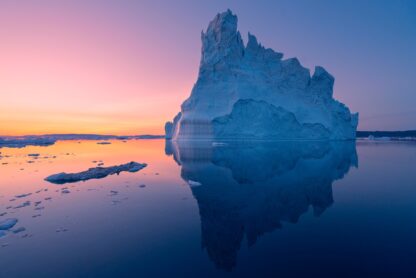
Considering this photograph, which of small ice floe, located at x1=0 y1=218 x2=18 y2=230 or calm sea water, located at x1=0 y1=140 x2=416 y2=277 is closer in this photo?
calm sea water, located at x1=0 y1=140 x2=416 y2=277

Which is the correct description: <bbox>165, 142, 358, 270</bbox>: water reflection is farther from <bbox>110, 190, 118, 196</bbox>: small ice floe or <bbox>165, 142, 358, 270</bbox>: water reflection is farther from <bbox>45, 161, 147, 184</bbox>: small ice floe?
<bbox>45, 161, 147, 184</bbox>: small ice floe

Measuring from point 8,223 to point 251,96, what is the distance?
116 ft

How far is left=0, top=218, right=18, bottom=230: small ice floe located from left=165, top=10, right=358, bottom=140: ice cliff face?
1230 inches

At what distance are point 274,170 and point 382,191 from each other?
507 cm

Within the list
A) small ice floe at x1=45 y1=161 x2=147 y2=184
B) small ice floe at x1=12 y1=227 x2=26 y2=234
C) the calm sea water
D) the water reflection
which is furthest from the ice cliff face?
small ice floe at x1=12 y1=227 x2=26 y2=234

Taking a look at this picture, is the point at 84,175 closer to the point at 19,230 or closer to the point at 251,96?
the point at 19,230

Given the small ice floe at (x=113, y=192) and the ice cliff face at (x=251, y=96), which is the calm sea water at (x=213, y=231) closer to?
the small ice floe at (x=113, y=192)

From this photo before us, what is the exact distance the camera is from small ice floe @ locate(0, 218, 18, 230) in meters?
5.09

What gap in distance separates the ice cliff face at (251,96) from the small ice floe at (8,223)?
102 ft

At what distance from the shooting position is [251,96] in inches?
1476

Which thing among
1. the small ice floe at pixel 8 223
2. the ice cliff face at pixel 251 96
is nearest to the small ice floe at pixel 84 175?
the small ice floe at pixel 8 223

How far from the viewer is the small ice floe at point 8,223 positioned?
5094 mm

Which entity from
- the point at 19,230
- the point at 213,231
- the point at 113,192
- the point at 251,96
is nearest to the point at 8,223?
the point at 19,230

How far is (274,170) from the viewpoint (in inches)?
492
